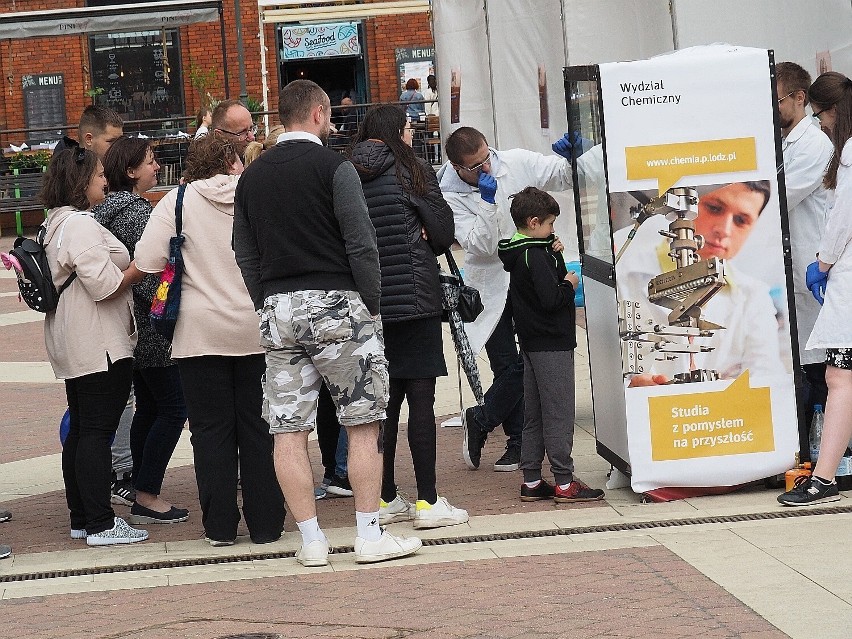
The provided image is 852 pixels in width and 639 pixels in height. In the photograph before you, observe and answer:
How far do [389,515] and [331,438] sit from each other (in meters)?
0.78

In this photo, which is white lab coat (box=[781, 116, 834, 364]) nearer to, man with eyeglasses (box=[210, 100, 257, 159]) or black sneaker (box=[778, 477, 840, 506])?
black sneaker (box=[778, 477, 840, 506])

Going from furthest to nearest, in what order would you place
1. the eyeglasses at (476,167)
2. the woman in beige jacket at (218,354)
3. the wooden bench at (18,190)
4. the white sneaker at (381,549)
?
1. the wooden bench at (18,190)
2. the eyeglasses at (476,167)
3. the woman in beige jacket at (218,354)
4. the white sneaker at (381,549)

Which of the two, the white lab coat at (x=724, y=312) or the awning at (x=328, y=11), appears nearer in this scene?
the white lab coat at (x=724, y=312)

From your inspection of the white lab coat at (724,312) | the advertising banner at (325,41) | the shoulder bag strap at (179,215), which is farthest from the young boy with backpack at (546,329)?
the advertising banner at (325,41)

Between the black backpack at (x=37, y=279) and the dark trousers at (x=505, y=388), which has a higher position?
the black backpack at (x=37, y=279)

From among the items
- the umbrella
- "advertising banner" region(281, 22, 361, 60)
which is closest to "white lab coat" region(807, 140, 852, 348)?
the umbrella

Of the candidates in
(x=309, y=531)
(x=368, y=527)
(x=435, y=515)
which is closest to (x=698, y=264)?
(x=435, y=515)

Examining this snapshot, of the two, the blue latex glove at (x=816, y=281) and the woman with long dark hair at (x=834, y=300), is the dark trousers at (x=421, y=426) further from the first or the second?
the blue latex glove at (x=816, y=281)

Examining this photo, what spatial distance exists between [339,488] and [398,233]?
1.67m

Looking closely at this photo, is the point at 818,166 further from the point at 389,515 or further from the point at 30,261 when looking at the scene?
the point at 30,261

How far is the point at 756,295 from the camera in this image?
6.39 meters

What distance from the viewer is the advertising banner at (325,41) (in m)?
27.9

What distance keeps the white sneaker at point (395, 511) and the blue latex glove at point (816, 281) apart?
85.7 inches

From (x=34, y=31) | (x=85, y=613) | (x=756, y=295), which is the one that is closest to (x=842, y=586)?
(x=756, y=295)
